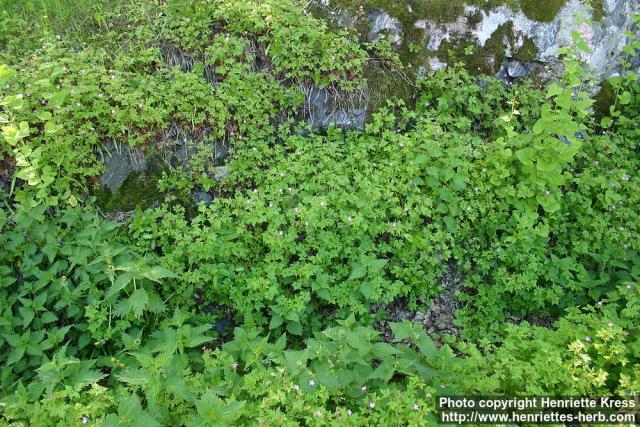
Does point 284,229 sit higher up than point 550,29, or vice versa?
point 550,29

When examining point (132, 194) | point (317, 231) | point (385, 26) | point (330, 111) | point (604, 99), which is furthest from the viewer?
point (604, 99)

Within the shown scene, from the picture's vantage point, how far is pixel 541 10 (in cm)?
603

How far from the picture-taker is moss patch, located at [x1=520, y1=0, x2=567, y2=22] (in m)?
6.02

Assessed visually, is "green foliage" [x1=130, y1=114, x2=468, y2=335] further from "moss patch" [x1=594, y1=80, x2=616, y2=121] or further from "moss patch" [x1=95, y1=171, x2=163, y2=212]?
"moss patch" [x1=594, y1=80, x2=616, y2=121]

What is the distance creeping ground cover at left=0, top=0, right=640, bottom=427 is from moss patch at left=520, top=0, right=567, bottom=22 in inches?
39.9

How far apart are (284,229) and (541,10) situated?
4.53 metres

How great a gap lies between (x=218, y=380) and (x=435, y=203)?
2.66m

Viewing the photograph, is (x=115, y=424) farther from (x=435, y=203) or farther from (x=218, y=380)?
(x=435, y=203)

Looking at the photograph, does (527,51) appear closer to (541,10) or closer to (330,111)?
(541,10)

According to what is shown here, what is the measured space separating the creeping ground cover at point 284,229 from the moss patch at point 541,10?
101cm

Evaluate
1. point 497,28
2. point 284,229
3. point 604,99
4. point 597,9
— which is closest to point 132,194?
point 284,229

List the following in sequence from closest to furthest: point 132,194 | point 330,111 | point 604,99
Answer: point 132,194 < point 330,111 < point 604,99

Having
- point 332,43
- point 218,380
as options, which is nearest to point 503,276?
point 218,380

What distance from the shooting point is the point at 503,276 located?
446cm
